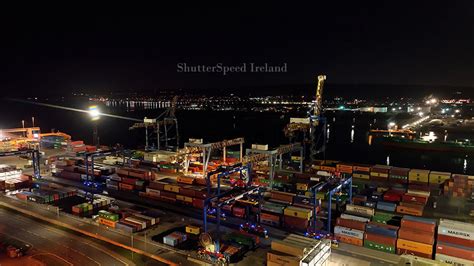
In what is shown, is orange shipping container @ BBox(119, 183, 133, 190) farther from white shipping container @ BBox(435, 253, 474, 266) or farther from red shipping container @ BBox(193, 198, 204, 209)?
white shipping container @ BBox(435, 253, 474, 266)

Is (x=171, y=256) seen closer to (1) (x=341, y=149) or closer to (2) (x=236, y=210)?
(2) (x=236, y=210)

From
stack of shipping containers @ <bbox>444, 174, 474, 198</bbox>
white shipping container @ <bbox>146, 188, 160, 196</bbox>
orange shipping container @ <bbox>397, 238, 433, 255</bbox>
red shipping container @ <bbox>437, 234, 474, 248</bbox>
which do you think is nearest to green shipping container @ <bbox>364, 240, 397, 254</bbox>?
orange shipping container @ <bbox>397, 238, 433, 255</bbox>

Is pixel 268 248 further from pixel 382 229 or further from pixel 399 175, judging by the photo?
pixel 399 175

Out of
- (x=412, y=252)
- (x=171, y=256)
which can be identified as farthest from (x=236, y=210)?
(x=412, y=252)

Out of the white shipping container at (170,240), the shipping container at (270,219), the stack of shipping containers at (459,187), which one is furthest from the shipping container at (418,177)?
the white shipping container at (170,240)

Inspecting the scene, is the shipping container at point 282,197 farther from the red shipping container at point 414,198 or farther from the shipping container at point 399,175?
the shipping container at point 399,175

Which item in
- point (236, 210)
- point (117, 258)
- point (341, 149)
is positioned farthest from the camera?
point (341, 149)
